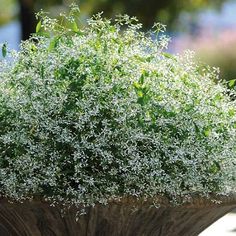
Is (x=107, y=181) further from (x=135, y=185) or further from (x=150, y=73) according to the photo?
(x=150, y=73)

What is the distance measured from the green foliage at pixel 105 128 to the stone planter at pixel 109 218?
0.03 metres

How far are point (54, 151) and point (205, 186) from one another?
1.50 ft

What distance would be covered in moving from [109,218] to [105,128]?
0.82 ft

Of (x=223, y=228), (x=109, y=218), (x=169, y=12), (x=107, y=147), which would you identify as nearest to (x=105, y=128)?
(x=107, y=147)

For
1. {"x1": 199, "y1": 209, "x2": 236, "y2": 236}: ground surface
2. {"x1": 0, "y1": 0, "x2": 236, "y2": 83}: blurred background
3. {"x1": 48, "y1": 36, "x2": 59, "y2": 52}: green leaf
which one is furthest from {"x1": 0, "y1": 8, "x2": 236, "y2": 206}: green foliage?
{"x1": 0, "y1": 0, "x2": 236, "y2": 83}: blurred background

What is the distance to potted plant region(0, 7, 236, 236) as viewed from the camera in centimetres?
217

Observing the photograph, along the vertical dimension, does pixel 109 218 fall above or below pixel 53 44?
below

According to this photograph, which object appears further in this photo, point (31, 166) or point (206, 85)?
point (206, 85)

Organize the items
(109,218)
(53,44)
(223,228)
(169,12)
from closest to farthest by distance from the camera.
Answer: (109,218), (53,44), (223,228), (169,12)

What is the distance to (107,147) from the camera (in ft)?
7.18

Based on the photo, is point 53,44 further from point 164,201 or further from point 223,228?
point 223,228

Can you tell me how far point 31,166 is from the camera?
2.21 meters

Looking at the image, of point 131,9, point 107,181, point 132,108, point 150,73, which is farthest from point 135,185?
point 131,9

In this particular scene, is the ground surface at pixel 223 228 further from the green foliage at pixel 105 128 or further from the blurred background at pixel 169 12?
the blurred background at pixel 169 12
